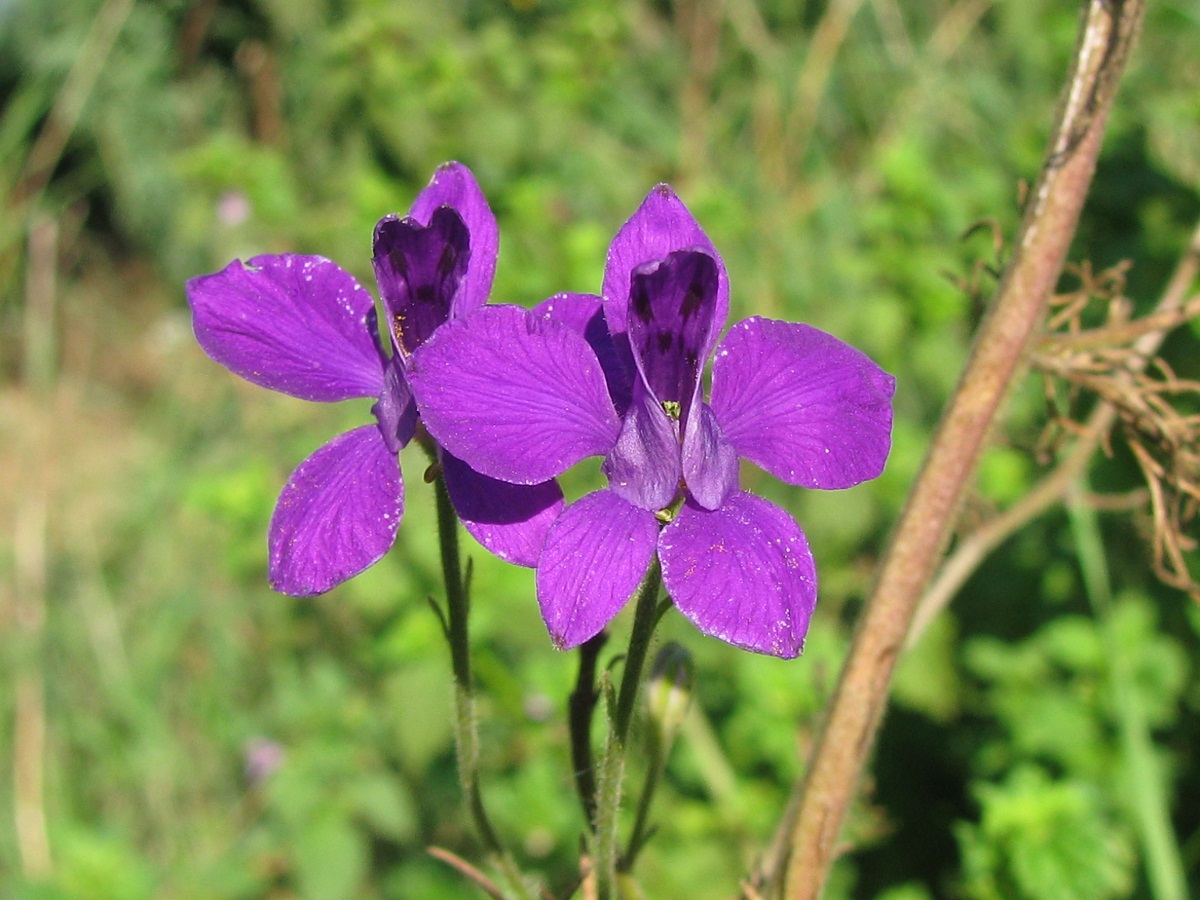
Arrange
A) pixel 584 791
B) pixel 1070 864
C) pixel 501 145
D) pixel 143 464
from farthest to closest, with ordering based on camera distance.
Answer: pixel 143 464 < pixel 501 145 < pixel 1070 864 < pixel 584 791

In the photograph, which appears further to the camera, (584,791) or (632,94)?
(632,94)

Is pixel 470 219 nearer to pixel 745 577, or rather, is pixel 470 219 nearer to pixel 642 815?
pixel 745 577

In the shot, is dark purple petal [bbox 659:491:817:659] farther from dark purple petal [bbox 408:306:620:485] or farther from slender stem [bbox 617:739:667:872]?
slender stem [bbox 617:739:667:872]

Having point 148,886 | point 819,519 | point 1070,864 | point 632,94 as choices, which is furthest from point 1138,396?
point 632,94

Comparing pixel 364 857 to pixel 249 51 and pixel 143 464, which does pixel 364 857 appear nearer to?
pixel 143 464

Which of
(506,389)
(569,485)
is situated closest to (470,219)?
(506,389)

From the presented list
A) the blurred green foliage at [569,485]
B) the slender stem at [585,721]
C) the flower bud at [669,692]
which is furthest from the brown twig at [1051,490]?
the slender stem at [585,721]

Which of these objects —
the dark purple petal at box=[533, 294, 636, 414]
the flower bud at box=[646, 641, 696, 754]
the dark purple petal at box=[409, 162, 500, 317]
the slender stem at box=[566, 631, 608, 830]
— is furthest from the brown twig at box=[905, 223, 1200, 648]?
the dark purple petal at box=[409, 162, 500, 317]
